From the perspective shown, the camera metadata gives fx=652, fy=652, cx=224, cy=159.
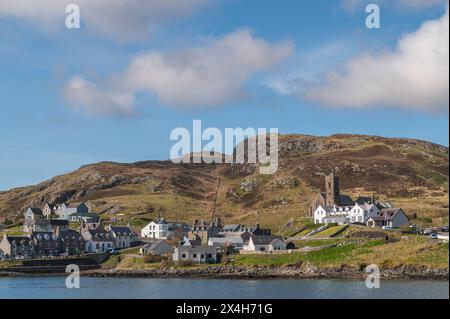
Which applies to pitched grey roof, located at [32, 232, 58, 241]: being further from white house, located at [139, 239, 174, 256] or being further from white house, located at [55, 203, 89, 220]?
white house, located at [55, 203, 89, 220]

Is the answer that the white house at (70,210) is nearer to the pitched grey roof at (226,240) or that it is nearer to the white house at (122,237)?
the white house at (122,237)

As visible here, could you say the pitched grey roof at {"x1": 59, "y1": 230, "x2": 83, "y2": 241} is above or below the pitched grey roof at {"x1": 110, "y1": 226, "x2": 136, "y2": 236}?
below

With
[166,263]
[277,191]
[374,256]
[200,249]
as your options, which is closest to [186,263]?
[166,263]

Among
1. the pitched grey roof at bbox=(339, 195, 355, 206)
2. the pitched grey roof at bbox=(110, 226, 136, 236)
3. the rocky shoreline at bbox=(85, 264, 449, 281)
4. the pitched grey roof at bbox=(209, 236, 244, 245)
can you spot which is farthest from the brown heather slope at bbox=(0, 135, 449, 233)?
the rocky shoreline at bbox=(85, 264, 449, 281)

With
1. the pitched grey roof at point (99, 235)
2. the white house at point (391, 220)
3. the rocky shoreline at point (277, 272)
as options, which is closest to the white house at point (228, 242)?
the rocky shoreline at point (277, 272)

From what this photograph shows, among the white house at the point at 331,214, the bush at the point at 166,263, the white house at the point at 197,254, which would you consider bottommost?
the bush at the point at 166,263

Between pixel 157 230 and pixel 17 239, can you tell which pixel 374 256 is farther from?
pixel 17 239

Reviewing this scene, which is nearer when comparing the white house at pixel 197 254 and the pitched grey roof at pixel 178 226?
the white house at pixel 197 254
